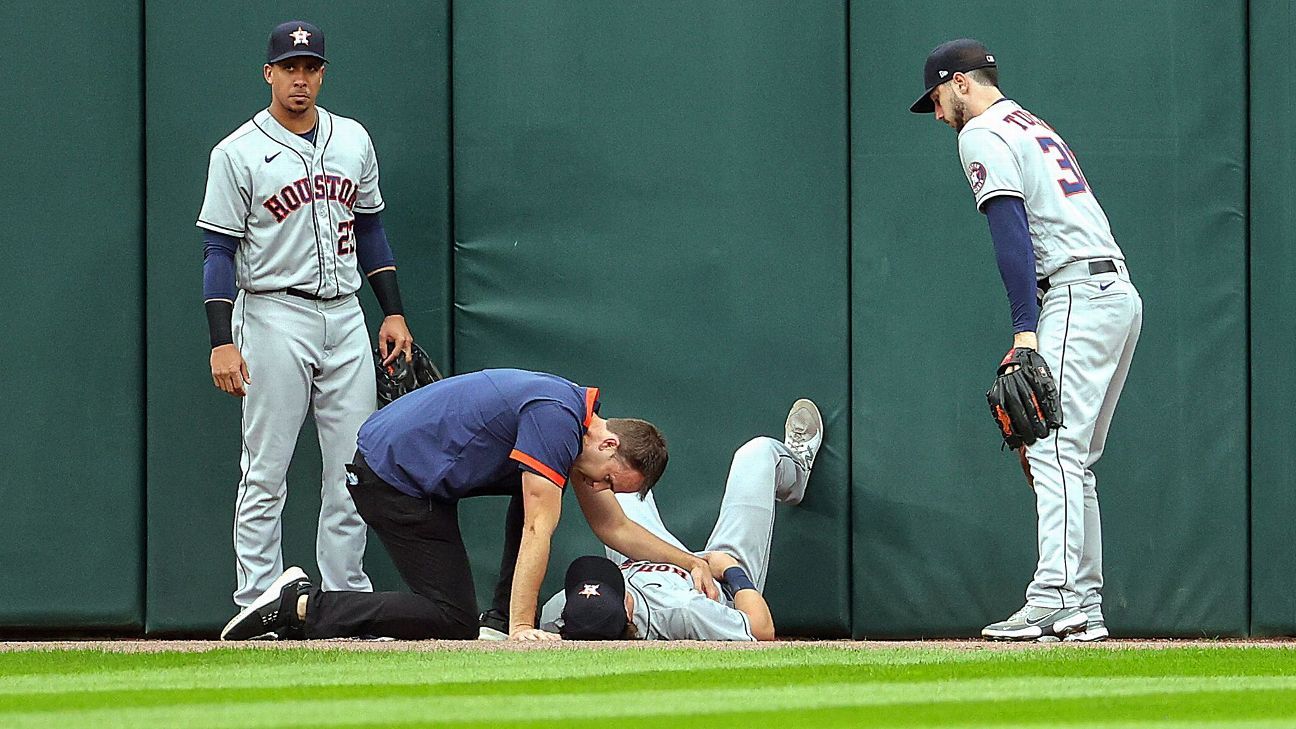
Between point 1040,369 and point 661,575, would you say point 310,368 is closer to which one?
point 661,575

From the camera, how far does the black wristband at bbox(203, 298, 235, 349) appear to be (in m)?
5.91

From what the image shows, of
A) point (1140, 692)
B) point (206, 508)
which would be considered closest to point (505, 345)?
point (206, 508)

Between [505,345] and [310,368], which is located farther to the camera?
[505,345]

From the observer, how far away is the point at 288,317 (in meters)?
6.05

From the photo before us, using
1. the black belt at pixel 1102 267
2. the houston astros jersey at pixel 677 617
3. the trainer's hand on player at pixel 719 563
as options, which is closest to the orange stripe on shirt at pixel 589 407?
the houston astros jersey at pixel 677 617

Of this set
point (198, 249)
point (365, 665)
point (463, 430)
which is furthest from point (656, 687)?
point (198, 249)

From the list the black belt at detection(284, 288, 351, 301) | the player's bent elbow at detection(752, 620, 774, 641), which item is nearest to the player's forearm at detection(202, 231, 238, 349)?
the black belt at detection(284, 288, 351, 301)

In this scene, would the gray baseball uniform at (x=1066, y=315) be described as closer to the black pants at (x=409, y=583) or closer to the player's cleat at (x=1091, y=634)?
the player's cleat at (x=1091, y=634)

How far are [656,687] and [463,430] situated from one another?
5.67 feet

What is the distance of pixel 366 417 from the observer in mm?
6230

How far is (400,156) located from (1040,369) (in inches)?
110

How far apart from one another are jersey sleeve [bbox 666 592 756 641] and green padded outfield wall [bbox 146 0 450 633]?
1.60 m

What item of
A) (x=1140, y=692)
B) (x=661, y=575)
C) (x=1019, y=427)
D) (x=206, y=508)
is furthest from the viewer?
(x=206, y=508)

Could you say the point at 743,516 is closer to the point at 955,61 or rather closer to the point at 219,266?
the point at 955,61
